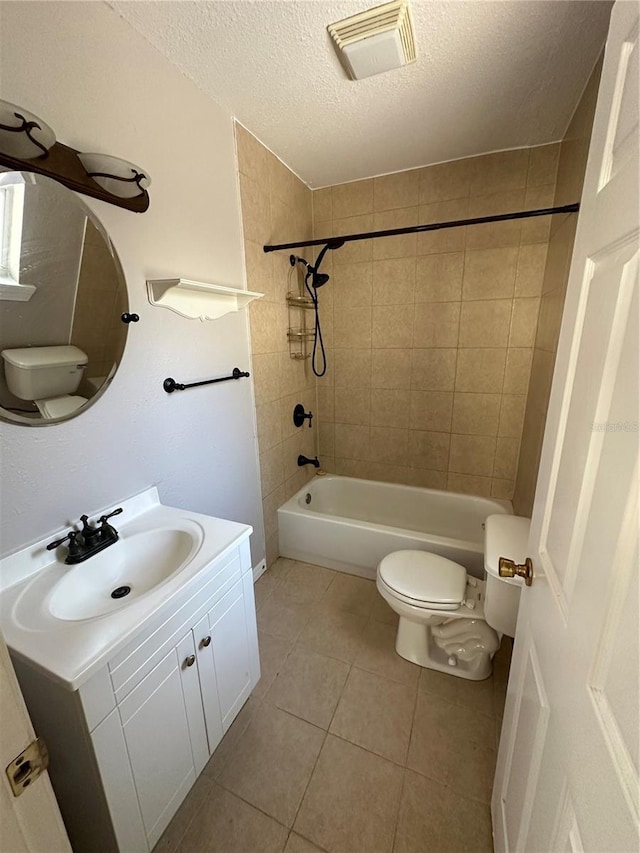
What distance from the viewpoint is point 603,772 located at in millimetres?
436

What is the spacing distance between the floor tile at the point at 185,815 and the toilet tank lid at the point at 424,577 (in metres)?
0.96

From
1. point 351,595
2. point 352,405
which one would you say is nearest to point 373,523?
point 351,595

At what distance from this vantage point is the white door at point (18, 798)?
407 mm

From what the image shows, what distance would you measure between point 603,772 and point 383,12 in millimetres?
1901

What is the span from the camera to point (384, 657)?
1658 millimetres

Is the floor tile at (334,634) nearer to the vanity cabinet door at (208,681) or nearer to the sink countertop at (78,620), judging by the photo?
the vanity cabinet door at (208,681)

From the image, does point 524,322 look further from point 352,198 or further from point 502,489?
point 352,198

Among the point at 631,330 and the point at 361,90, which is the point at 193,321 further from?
the point at 631,330

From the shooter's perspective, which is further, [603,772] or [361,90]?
[361,90]

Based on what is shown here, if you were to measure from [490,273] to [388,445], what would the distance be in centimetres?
130

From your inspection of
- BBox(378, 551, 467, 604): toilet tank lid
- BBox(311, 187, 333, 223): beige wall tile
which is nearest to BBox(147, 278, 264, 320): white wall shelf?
BBox(311, 187, 333, 223): beige wall tile

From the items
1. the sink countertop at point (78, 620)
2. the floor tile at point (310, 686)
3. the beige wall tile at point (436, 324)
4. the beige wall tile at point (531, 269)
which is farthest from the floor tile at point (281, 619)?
the beige wall tile at point (531, 269)

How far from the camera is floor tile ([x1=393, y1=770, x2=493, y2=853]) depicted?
3.43 feet

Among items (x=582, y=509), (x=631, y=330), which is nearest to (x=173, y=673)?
(x=582, y=509)
